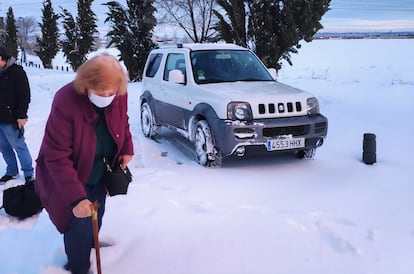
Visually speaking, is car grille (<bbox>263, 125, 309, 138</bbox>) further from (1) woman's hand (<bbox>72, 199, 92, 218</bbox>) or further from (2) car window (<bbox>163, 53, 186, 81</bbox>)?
(1) woman's hand (<bbox>72, 199, 92, 218</bbox>)

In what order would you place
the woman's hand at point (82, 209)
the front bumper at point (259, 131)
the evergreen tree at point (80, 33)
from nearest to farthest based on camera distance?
1. the woman's hand at point (82, 209)
2. the front bumper at point (259, 131)
3. the evergreen tree at point (80, 33)

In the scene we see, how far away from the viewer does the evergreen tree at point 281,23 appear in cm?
1307

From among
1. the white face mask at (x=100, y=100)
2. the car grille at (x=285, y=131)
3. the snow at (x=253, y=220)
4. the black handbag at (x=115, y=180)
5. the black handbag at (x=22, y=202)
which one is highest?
the white face mask at (x=100, y=100)

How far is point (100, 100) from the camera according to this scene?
2801mm

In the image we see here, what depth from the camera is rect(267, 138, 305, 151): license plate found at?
5996 millimetres

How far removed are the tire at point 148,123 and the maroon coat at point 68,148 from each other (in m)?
5.45

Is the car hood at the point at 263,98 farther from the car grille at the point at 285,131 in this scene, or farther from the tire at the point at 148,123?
the tire at the point at 148,123

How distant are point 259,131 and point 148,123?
3.24m

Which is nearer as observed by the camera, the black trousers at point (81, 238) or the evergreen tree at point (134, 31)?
the black trousers at point (81, 238)

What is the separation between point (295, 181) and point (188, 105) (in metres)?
2.13

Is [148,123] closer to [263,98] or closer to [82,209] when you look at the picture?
[263,98]

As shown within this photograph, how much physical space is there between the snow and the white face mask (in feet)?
4.74

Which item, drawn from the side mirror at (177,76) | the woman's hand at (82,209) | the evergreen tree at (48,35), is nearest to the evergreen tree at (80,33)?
the evergreen tree at (48,35)

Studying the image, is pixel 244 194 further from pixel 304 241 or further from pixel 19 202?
pixel 19 202
